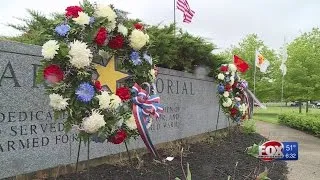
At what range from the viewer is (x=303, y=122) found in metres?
20.7

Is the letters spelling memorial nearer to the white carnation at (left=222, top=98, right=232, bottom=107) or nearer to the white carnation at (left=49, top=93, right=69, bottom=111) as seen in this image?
the white carnation at (left=49, top=93, right=69, bottom=111)

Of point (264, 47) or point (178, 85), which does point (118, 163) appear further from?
point (264, 47)

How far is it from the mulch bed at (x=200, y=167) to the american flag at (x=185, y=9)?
4.28 m

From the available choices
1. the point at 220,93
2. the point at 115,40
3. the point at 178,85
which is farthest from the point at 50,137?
the point at 220,93

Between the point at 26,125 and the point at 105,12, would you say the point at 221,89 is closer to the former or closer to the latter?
the point at 105,12

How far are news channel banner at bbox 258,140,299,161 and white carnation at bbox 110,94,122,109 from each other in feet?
5.57

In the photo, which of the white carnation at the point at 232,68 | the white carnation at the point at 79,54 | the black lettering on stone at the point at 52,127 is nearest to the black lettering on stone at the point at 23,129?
the black lettering on stone at the point at 52,127

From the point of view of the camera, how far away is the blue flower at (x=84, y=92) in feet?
16.8

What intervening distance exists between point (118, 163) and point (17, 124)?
2.26 m

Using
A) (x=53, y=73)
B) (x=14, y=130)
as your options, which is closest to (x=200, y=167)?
(x=14, y=130)

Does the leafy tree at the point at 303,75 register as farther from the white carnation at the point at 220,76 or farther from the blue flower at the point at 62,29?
the blue flower at the point at 62,29

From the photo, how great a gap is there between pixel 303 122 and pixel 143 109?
1616cm

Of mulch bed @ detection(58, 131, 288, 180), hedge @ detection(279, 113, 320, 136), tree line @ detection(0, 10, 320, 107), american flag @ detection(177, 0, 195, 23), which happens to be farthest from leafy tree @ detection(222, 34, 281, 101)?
mulch bed @ detection(58, 131, 288, 180)

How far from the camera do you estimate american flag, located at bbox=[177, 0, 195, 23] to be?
13836mm
